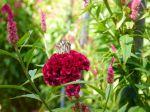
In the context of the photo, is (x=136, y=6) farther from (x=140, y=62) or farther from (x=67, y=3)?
(x=67, y=3)

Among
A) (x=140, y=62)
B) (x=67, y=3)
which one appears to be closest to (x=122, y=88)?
(x=140, y=62)

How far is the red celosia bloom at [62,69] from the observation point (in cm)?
174

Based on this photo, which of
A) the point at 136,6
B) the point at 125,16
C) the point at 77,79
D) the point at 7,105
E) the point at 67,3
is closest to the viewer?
the point at 77,79

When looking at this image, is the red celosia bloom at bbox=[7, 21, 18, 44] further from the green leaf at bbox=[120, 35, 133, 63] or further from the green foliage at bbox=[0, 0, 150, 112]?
the green leaf at bbox=[120, 35, 133, 63]

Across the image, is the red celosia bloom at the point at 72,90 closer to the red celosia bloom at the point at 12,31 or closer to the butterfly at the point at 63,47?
the butterfly at the point at 63,47

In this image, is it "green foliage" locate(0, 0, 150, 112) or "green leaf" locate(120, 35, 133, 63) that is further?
"green leaf" locate(120, 35, 133, 63)

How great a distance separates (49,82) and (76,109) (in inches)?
6.8

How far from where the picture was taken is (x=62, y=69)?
174 centimetres

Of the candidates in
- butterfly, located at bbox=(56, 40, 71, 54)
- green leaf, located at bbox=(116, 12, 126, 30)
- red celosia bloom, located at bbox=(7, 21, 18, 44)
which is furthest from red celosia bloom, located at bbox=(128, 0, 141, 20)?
red celosia bloom, located at bbox=(7, 21, 18, 44)

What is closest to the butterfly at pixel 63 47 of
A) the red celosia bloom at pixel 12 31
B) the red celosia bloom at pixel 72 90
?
the red celosia bloom at pixel 72 90

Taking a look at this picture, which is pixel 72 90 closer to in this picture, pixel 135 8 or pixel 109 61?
pixel 135 8

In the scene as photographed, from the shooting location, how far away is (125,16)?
2252mm

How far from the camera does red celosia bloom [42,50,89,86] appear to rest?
174 centimetres

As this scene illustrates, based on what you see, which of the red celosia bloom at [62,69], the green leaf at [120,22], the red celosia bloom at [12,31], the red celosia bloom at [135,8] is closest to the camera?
the red celosia bloom at [12,31]
